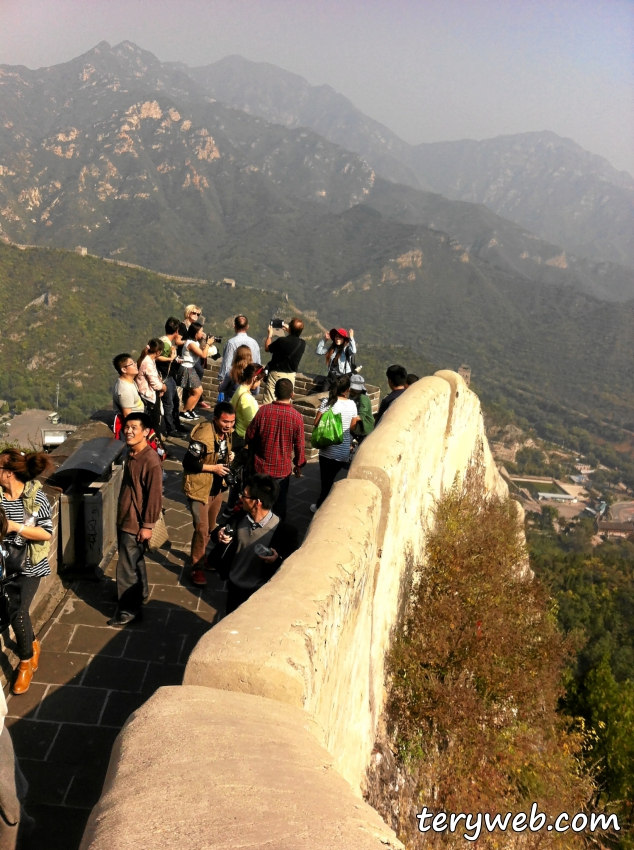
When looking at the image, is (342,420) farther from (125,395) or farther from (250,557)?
(250,557)

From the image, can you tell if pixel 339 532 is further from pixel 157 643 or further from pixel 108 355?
pixel 108 355

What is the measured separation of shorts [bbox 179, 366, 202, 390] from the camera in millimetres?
8305

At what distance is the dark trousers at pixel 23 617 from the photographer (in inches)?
139

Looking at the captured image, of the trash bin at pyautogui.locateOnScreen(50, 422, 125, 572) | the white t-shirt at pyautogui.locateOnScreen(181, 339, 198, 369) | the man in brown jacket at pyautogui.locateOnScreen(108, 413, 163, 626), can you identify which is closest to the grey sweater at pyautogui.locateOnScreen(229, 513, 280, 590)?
the man in brown jacket at pyautogui.locateOnScreen(108, 413, 163, 626)

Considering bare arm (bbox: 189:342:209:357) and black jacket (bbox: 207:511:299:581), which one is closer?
black jacket (bbox: 207:511:299:581)

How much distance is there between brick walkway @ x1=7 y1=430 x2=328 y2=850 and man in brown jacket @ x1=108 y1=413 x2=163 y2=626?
215 mm

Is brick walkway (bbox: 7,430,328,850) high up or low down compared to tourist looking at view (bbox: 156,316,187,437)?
down

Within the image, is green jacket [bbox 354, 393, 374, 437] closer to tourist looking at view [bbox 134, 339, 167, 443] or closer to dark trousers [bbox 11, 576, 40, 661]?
tourist looking at view [bbox 134, 339, 167, 443]

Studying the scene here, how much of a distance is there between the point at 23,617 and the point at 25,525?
527 mm

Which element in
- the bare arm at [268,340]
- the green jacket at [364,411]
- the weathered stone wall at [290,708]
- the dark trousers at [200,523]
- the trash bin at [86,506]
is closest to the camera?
the weathered stone wall at [290,708]

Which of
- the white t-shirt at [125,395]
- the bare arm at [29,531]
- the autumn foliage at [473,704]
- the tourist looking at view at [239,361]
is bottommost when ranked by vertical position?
the autumn foliage at [473,704]

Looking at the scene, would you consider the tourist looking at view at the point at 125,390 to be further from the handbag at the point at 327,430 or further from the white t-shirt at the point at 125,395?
the handbag at the point at 327,430

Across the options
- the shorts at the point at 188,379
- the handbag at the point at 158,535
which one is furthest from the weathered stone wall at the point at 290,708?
the shorts at the point at 188,379

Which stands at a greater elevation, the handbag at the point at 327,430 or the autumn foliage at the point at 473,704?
the handbag at the point at 327,430
